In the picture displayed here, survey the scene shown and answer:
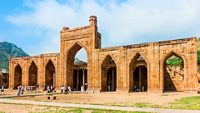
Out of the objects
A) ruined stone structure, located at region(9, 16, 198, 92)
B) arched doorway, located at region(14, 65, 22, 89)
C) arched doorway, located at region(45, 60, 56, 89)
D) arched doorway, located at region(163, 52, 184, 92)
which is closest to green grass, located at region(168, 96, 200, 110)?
ruined stone structure, located at region(9, 16, 198, 92)

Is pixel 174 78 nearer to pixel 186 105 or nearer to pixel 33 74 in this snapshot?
pixel 186 105

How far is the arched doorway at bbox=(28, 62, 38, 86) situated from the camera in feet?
156

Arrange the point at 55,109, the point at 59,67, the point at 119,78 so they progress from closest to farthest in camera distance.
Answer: the point at 55,109 → the point at 119,78 → the point at 59,67

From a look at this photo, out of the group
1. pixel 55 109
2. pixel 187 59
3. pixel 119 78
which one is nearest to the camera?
pixel 55 109

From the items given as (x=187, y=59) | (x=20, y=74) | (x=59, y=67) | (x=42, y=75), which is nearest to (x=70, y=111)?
(x=187, y=59)

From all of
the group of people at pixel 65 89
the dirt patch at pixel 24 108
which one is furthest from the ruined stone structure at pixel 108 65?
the dirt patch at pixel 24 108

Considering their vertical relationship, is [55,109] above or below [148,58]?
below

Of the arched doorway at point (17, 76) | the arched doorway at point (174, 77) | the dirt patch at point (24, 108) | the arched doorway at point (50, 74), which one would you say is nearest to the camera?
the dirt patch at point (24, 108)

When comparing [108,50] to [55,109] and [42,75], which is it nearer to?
[42,75]

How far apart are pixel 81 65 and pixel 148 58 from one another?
14575 mm

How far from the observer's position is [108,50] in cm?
3734

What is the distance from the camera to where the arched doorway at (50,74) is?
45281mm

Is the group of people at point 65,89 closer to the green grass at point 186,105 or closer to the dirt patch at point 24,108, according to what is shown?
the dirt patch at point 24,108

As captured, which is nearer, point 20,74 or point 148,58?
point 148,58
